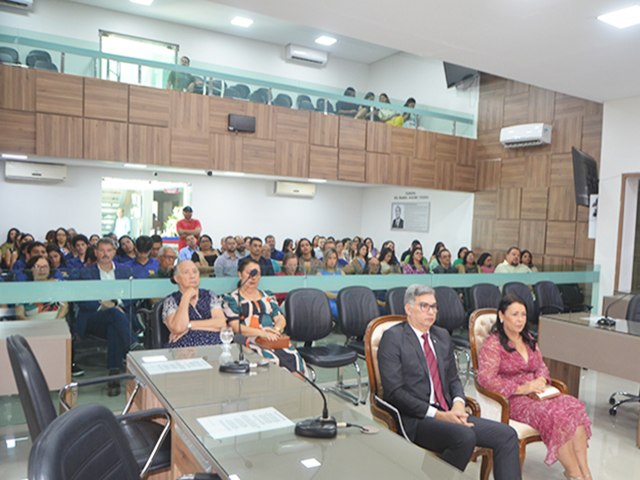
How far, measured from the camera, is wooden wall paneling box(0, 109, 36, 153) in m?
6.15

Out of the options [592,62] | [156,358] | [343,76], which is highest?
[343,76]

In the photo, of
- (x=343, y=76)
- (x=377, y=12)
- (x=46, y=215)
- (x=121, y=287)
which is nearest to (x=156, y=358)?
(x=121, y=287)

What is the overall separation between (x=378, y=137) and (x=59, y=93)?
496 cm

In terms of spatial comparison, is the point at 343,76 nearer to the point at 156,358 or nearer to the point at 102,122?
the point at 102,122

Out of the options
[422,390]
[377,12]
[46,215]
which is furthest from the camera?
[46,215]

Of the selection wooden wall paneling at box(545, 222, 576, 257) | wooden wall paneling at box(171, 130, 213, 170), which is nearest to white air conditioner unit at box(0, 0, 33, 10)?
wooden wall paneling at box(171, 130, 213, 170)

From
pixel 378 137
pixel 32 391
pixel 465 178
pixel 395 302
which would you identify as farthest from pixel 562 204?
pixel 32 391

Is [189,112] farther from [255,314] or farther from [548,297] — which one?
[548,297]

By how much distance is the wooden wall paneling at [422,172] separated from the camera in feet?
30.1

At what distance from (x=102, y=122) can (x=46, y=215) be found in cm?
317

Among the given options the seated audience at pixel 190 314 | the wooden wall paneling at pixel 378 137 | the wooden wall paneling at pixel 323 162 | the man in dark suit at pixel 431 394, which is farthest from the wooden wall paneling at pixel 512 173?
the seated audience at pixel 190 314

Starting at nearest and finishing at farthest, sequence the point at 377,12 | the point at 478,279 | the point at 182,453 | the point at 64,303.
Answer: the point at 182,453, the point at 64,303, the point at 377,12, the point at 478,279

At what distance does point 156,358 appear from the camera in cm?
276

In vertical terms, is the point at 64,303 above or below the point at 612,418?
above
